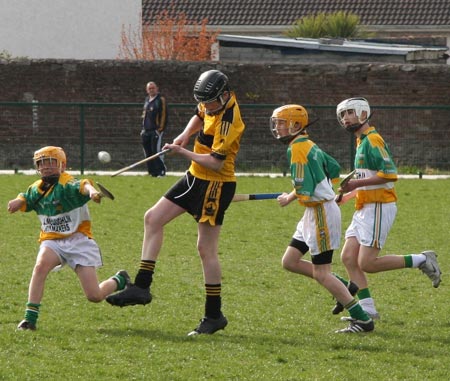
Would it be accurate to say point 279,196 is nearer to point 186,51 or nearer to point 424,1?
point 186,51

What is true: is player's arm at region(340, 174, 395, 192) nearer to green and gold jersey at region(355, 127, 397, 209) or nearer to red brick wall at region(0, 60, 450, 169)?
green and gold jersey at region(355, 127, 397, 209)

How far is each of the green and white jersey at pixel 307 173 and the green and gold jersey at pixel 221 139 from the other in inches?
15.7

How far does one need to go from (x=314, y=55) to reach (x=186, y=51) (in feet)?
20.9

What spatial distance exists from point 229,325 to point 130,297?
29.3 inches

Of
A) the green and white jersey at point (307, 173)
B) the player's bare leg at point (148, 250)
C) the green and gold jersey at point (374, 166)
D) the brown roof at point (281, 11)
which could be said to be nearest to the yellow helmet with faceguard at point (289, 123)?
the green and white jersey at point (307, 173)

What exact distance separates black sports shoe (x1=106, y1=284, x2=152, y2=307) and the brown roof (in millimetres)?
A: 35056

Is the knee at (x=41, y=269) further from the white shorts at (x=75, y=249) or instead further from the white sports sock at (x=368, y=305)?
the white sports sock at (x=368, y=305)

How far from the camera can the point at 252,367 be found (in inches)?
288

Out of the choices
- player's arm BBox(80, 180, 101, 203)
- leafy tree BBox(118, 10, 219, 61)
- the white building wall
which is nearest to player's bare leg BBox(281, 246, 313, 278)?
player's arm BBox(80, 180, 101, 203)

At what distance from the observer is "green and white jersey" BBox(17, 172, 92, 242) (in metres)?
8.41

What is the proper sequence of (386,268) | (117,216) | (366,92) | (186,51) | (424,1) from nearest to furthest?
1. (386,268)
2. (117,216)
3. (366,92)
4. (186,51)
5. (424,1)

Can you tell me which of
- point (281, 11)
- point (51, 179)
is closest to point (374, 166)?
point (51, 179)

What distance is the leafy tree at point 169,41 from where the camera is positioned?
120 feet

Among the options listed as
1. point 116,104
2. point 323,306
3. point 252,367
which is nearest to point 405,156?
point 116,104
